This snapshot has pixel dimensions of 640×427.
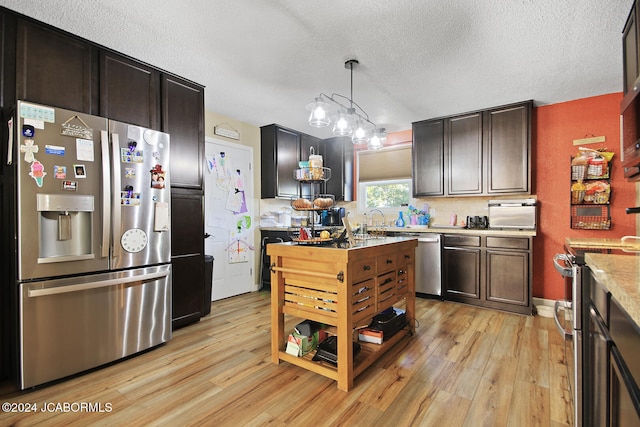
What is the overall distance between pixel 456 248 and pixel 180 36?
3712mm

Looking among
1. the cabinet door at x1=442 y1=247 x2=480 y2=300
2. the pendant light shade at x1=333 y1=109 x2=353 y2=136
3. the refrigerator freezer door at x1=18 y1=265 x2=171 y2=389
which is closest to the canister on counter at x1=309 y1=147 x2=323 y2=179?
the pendant light shade at x1=333 y1=109 x2=353 y2=136

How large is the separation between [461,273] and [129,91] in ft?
13.5

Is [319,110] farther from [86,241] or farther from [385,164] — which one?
[385,164]

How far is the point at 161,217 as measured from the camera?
253 cm

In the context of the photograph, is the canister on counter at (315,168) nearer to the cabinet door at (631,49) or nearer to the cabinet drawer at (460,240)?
the cabinet door at (631,49)

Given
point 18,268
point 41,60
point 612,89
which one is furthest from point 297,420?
point 612,89

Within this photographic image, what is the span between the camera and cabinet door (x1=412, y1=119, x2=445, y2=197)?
4246 mm

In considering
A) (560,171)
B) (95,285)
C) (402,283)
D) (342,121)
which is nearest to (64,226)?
(95,285)

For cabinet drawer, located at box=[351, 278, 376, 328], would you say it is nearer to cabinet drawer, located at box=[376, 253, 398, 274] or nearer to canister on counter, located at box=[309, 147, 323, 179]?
cabinet drawer, located at box=[376, 253, 398, 274]

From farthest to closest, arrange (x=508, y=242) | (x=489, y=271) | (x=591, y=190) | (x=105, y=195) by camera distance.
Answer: (x=489, y=271), (x=508, y=242), (x=591, y=190), (x=105, y=195)

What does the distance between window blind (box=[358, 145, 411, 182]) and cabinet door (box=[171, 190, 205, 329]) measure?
3101mm

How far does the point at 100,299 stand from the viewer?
2.16 m

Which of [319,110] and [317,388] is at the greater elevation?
[319,110]

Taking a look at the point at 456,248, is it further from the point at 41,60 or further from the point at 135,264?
the point at 41,60
